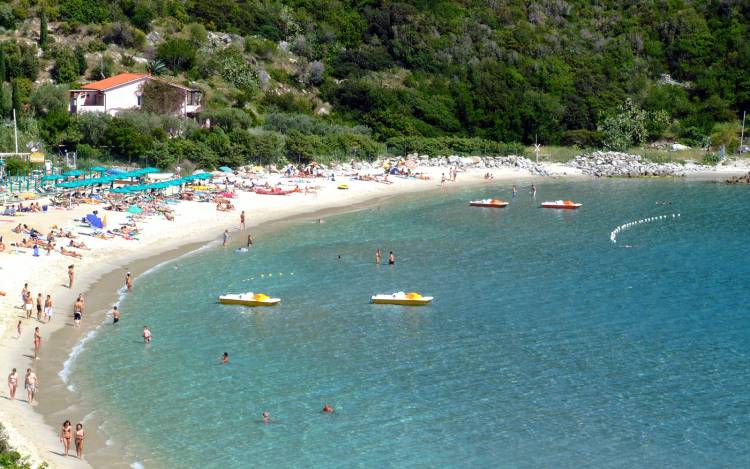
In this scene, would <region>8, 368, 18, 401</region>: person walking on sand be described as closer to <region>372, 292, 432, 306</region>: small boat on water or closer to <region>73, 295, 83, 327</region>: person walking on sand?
<region>73, 295, 83, 327</region>: person walking on sand

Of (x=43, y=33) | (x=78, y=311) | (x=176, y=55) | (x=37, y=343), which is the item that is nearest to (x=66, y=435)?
(x=37, y=343)

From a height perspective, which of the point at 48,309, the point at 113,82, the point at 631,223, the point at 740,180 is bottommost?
the point at 48,309

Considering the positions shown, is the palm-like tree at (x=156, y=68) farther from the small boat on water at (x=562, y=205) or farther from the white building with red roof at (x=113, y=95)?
the small boat on water at (x=562, y=205)

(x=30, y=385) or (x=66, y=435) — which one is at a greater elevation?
(x=30, y=385)

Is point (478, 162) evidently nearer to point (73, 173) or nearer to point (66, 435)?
point (73, 173)

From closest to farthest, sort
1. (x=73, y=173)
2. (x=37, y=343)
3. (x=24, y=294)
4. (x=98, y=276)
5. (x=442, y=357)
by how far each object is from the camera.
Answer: (x=37, y=343) → (x=442, y=357) → (x=24, y=294) → (x=98, y=276) → (x=73, y=173)
